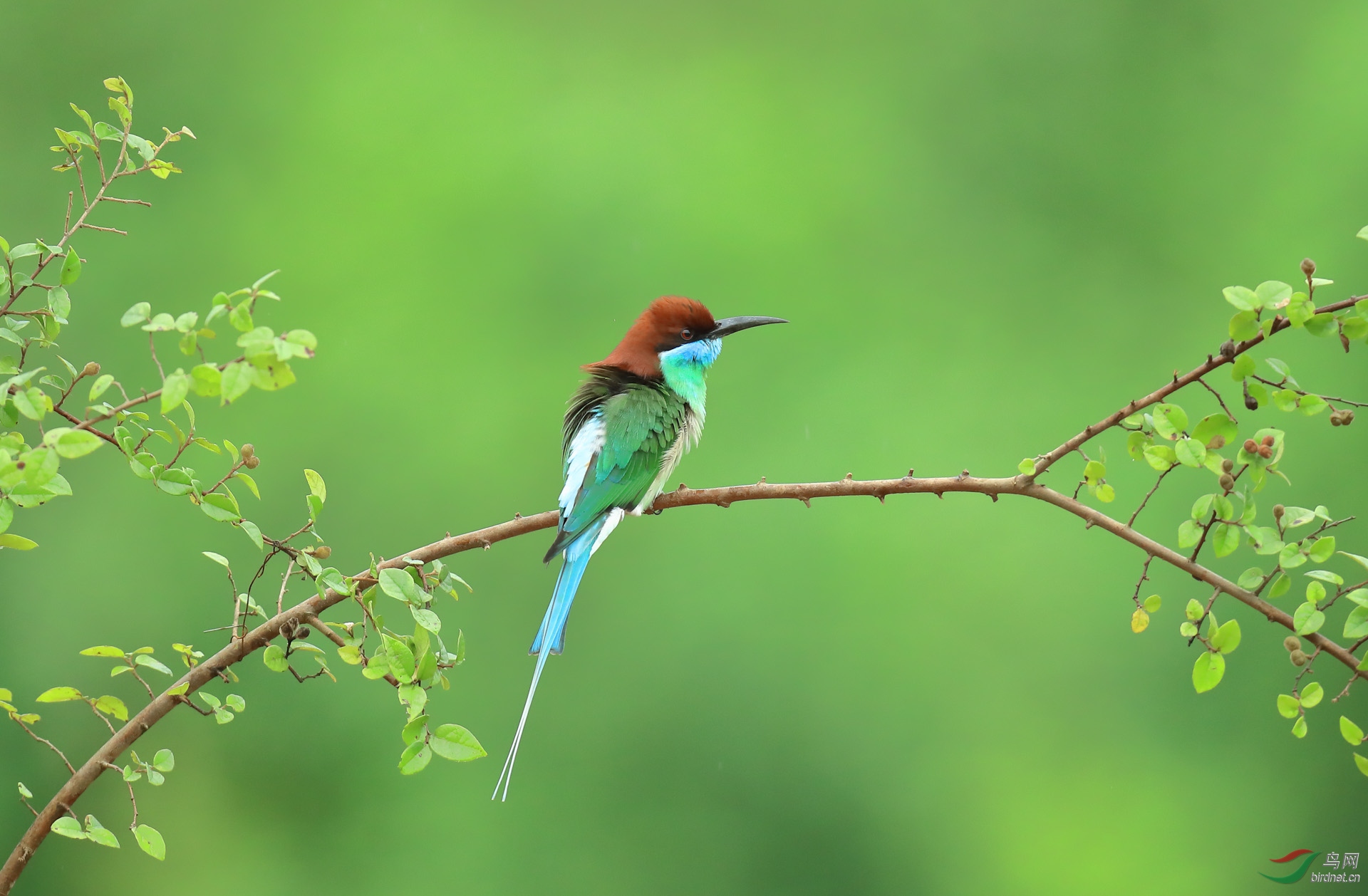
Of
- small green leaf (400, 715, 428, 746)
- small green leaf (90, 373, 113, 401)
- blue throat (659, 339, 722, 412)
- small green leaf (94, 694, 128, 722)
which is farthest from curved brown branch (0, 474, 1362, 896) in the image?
blue throat (659, 339, 722, 412)

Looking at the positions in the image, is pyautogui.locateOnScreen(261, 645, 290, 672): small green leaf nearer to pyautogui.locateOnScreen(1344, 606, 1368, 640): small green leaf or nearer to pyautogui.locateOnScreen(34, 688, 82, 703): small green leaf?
pyautogui.locateOnScreen(34, 688, 82, 703): small green leaf

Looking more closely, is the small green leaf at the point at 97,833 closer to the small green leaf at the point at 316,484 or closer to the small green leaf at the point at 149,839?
the small green leaf at the point at 149,839

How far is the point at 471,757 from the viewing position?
0.97m

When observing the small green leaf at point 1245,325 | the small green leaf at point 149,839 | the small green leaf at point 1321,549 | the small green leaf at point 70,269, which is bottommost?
the small green leaf at point 149,839

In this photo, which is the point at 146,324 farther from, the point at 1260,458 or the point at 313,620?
the point at 1260,458

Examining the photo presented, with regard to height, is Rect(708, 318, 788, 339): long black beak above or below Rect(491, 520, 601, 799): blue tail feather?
above

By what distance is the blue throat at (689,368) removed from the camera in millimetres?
2133

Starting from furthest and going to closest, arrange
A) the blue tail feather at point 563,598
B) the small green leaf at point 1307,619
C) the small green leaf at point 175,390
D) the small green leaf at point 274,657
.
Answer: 1. the blue tail feather at point 563,598
2. the small green leaf at point 274,657
3. the small green leaf at point 1307,619
4. the small green leaf at point 175,390

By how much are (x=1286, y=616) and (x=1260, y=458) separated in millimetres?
145

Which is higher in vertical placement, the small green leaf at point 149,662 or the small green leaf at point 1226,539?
the small green leaf at point 1226,539

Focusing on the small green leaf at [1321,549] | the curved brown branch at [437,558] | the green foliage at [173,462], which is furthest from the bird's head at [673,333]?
the small green leaf at [1321,549]

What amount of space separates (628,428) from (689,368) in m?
0.30

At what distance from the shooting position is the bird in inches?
66.1

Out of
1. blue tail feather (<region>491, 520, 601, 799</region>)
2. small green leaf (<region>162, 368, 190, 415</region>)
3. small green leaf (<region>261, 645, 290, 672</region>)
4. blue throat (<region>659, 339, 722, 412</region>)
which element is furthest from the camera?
blue throat (<region>659, 339, 722, 412</region>)
